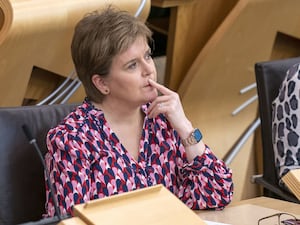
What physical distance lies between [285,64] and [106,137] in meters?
0.74

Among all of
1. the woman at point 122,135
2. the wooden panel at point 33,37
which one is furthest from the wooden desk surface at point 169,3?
the woman at point 122,135

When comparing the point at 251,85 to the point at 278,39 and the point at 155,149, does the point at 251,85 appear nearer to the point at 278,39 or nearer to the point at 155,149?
the point at 278,39

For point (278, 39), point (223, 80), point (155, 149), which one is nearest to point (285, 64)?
point (155, 149)

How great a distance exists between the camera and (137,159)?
1876mm

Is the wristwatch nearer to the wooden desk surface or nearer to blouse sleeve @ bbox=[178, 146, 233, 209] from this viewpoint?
blouse sleeve @ bbox=[178, 146, 233, 209]

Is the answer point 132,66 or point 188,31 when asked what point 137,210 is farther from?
point 188,31

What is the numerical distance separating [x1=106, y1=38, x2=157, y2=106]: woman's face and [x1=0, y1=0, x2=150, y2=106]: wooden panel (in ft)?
1.93

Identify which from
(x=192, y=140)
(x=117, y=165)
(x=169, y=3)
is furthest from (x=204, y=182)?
(x=169, y=3)

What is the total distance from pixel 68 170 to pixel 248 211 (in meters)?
0.43

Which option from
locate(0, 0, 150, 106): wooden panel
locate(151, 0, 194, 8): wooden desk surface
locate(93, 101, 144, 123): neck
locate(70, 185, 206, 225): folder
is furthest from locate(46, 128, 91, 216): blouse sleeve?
locate(151, 0, 194, 8): wooden desk surface

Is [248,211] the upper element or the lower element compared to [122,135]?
lower

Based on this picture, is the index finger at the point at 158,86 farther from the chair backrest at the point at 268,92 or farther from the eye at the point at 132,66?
the chair backrest at the point at 268,92

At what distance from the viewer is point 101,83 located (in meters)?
1.87

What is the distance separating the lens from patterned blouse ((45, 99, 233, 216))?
175 centimetres
